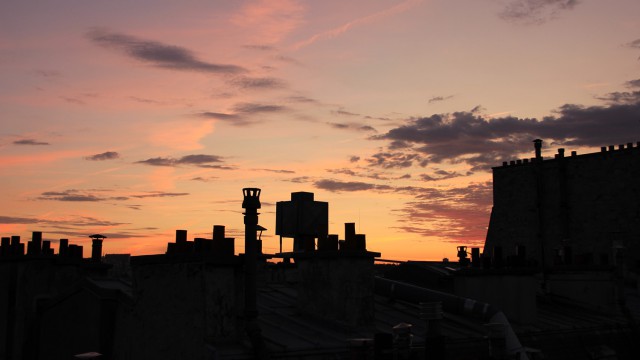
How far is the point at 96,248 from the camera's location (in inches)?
1077

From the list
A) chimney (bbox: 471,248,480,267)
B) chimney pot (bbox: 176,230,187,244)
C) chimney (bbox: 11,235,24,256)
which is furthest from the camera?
chimney (bbox: 11,235,24,256)

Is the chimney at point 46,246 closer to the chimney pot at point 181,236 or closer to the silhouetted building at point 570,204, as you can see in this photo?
the chimney pot at point 181,236

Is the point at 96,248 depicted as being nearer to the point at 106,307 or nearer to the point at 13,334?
the point at 13,334

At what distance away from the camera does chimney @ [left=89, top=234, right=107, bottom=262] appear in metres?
27.2

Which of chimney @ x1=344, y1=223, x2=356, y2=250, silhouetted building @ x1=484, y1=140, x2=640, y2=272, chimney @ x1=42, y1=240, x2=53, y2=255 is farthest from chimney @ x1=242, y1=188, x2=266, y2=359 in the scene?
silhouetted building @ x1=484, y1=140, x2=640, y2=272

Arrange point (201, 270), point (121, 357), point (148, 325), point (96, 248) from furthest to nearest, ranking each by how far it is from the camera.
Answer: point (96, 248) → point (121, 357) → point (148, 325) → point (201, 270)

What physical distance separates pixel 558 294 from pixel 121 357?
64.7 feet

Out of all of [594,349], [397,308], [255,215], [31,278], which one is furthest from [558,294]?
[31,278]

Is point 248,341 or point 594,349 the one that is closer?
point 248,341

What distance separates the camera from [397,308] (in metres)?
23.9

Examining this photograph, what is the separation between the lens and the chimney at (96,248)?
27.2 m

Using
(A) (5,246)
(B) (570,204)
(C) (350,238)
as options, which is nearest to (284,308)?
(C) (350,238)

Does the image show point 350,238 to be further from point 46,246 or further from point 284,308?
point 46,246

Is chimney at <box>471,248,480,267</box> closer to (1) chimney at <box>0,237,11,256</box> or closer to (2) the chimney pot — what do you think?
(2) the chimney pot
